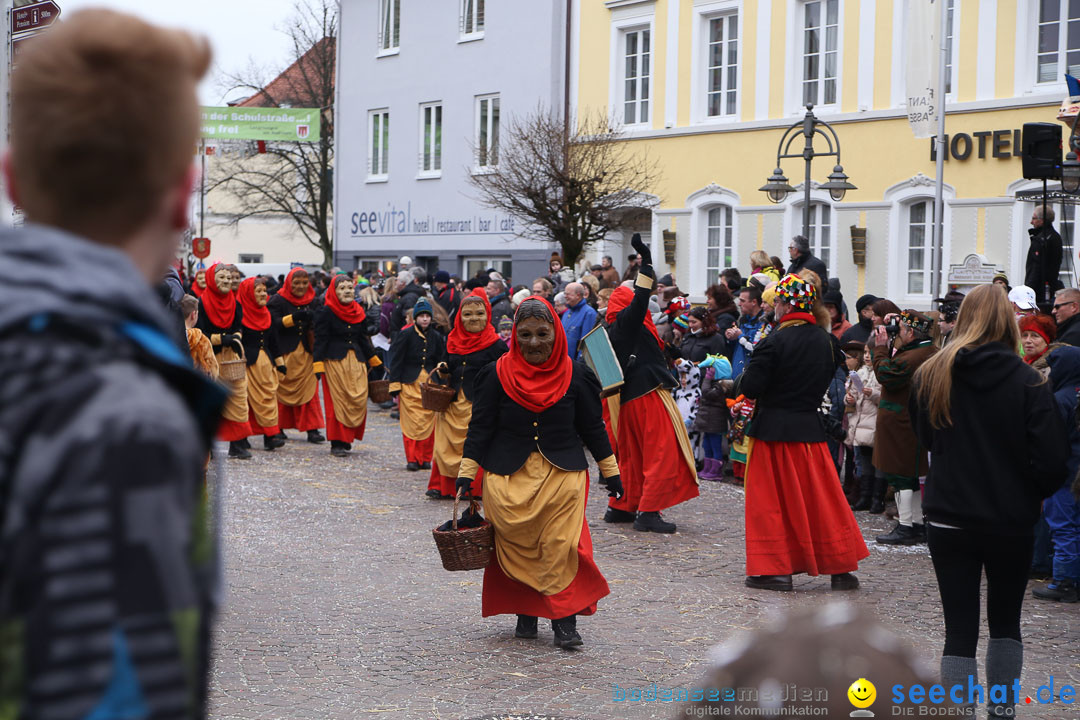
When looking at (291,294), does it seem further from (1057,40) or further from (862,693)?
(862,693)

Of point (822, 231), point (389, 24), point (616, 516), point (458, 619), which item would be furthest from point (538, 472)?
point (389, 24)

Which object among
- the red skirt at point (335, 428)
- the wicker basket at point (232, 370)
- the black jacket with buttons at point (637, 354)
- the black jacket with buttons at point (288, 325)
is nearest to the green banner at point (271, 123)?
the black jacket with buttons at point (288, 325)

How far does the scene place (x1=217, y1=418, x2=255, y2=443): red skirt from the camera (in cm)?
1432

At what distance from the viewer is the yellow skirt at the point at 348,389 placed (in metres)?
15.6

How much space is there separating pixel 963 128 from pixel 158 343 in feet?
67.3

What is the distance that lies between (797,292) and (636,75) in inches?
727

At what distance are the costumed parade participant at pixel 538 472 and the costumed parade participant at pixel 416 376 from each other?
7229 millimetres

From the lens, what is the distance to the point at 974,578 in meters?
5.44

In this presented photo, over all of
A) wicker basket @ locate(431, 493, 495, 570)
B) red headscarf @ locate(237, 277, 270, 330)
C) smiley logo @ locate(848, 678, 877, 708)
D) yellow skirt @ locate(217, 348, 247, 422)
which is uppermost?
red headscarf @ locate(237, 277, 270, 330)

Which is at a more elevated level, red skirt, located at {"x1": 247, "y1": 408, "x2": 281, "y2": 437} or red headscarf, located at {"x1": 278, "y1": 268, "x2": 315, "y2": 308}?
red headscarf, located at {"x1": 278, "y1": 268, "x2": 315, "y2": 308}

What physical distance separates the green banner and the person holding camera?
24.1m

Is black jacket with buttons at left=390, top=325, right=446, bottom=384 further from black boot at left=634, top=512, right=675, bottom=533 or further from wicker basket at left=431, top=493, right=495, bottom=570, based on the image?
wicker basket at left=431, top=493, right=495, bottom=570

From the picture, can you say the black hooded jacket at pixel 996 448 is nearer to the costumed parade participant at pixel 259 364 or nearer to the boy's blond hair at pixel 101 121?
the boy's blond hair at pixel 101 121

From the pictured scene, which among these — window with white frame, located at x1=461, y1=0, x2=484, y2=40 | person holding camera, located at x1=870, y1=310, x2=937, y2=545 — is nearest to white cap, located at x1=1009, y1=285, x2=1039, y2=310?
person holding camera, located at x1=870, y1=310, x2=937, y2=545
